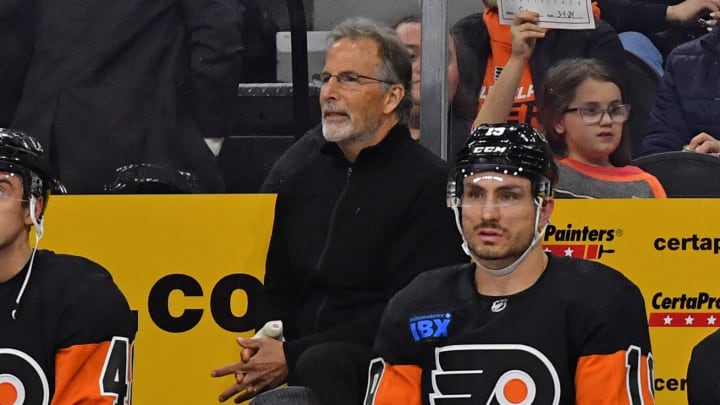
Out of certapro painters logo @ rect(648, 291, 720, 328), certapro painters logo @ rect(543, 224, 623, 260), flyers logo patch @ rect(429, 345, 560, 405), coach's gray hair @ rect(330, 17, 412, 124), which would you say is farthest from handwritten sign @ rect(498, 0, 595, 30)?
flyers logo patch @ rect(429, 345, 560, 405)

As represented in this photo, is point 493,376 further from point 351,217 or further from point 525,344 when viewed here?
point 351,217

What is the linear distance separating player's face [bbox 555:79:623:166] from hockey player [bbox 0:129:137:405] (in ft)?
4.60

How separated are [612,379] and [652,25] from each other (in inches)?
55.6

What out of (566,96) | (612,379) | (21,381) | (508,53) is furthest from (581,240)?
(21,381)

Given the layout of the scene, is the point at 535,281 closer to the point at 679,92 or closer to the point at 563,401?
the point at 563,401

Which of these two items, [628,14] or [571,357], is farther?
[628,14]

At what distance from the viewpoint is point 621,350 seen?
284 centimetres

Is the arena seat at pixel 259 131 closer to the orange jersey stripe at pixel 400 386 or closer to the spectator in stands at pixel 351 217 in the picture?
the spectator in stands at pixel 351 217

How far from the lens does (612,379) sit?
2812 millimetres

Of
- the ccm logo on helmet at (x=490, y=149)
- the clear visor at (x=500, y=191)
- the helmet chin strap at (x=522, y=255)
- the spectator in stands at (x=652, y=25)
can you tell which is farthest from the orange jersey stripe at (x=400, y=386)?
the spectator in stands at (x=652, y=25)

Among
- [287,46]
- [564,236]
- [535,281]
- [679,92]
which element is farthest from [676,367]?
[287,46]

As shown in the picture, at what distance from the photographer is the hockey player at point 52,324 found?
119 inches

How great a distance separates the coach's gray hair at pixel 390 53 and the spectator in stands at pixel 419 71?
0.08m

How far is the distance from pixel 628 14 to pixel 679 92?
0.26 meters
